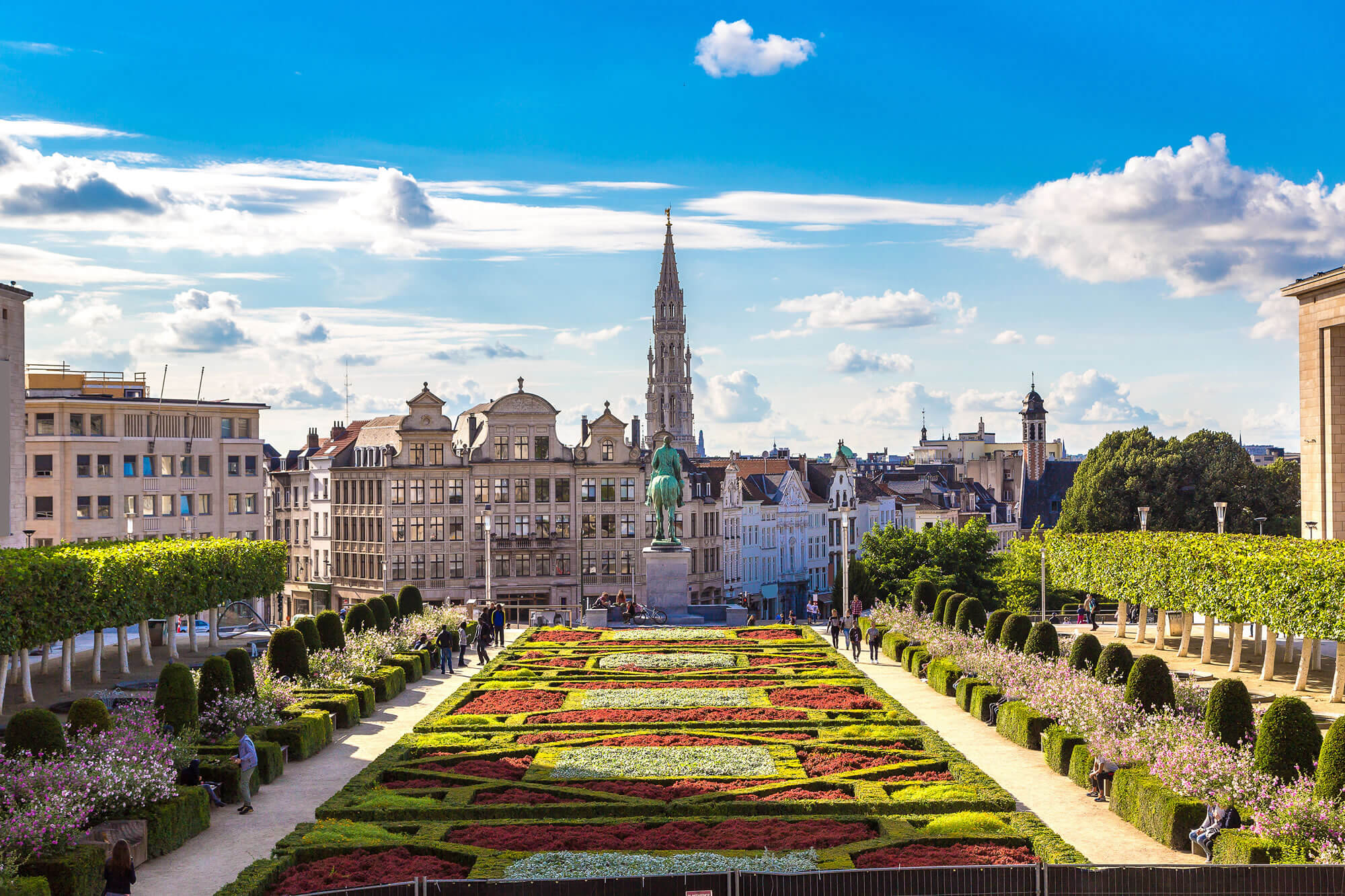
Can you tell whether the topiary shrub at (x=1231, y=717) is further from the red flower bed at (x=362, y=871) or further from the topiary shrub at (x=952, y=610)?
the topiary shrub at (x=952, y=610)

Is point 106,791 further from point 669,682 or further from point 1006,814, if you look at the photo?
point 669,682

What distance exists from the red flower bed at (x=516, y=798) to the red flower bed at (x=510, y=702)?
32.3ft

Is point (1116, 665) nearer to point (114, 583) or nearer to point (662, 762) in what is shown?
point (662, 762)

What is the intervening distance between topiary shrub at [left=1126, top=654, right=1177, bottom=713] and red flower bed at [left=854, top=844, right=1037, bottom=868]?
936 centimetres

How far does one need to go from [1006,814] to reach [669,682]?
63.1 feet

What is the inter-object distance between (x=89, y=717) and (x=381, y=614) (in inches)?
1027

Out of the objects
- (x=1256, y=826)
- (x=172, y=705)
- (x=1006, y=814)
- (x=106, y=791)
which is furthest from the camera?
(x=172, y=705)

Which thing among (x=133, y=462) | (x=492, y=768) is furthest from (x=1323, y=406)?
(x=133, y=462)

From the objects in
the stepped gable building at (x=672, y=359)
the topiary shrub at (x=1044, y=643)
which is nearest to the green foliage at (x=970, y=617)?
the topiary shrub at (x=1044, y=643)

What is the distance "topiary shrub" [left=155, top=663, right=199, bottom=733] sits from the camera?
29.4 metres

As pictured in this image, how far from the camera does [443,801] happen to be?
85.8 feet

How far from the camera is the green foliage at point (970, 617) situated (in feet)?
159

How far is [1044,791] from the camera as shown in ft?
90.9

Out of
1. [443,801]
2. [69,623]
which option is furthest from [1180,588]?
[69,623]
